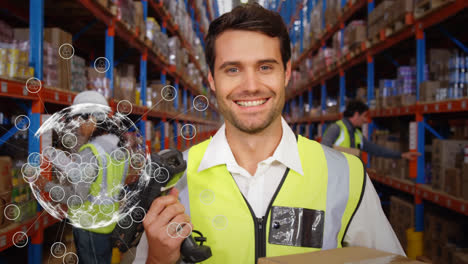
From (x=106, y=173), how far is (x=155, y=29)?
5.08 meters

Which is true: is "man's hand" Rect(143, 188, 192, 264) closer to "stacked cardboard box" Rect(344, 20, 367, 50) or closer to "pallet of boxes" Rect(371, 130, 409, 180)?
"pallet of boxes" Rect(371, 130, 409, 180)

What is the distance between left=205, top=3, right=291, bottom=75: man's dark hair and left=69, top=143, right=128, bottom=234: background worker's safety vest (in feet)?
2.10

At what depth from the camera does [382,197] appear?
6.86 meters

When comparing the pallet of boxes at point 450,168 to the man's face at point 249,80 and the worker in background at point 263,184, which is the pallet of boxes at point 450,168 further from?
the man's face at point 249,80

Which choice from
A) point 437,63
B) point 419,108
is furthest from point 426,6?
point 419,108

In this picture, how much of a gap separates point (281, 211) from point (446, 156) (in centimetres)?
290

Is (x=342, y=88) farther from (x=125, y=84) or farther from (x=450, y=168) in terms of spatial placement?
(x=125, y=84)

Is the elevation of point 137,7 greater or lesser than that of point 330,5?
lesser

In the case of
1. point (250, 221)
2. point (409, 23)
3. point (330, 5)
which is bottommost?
point (250, 221)

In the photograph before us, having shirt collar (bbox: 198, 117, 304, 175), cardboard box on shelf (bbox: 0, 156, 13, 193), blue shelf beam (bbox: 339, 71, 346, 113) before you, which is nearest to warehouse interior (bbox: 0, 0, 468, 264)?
cardboard box on shelf (bbox: 0, 156, 13, 193)

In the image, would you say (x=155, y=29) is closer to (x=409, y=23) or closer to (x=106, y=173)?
(x=409, y=23)

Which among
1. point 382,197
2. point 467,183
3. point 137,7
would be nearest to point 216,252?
point 467,183

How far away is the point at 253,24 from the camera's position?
4.76 ft

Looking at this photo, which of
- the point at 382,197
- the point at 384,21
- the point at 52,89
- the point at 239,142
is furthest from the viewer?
the point at 382,197
